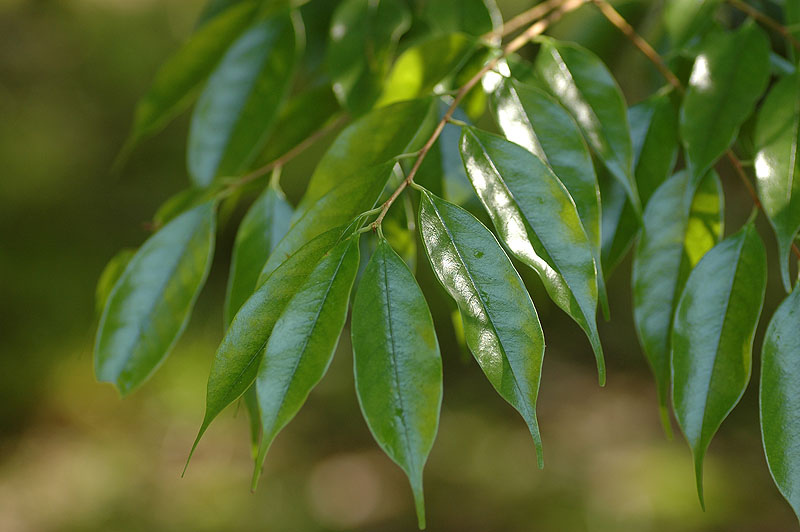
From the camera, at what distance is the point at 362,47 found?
0.62 meters

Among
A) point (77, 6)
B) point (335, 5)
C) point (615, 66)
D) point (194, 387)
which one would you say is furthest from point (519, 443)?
point (77, 6)

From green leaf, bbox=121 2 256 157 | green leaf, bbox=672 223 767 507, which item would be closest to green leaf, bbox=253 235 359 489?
green leaf, bbox=672 223 767 507

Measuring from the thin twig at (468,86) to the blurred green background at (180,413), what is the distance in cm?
153

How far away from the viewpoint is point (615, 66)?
36.3 inches

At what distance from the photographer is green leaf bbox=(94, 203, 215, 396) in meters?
0.53

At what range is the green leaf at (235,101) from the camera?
0.62 m

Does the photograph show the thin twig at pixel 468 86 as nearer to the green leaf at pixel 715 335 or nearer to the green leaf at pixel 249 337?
the green leaf at pixel 249 337

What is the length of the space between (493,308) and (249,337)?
14 cm

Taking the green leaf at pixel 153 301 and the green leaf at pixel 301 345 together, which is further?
the green leaf at pixel 153 301

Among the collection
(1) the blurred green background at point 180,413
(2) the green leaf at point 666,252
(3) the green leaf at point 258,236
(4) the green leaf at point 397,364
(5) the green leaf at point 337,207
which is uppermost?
(5) the green leaf at point 337,207

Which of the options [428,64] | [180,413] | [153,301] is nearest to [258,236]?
[153,301]

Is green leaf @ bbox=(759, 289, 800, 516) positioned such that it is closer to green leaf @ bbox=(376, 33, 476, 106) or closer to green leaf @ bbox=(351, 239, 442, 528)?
green leaf @ bbox=(351, 239, 442, 528)

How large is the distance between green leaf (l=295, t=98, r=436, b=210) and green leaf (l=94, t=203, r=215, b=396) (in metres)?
0.11

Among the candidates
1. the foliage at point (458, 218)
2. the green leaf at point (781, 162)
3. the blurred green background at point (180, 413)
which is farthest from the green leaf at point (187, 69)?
the blurred green background at point (180, 413)
